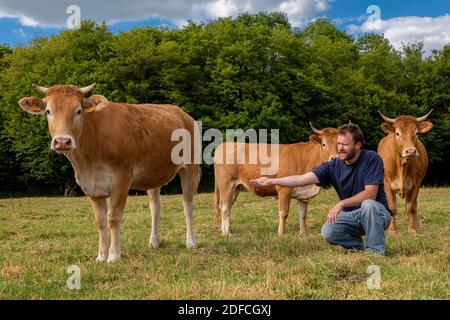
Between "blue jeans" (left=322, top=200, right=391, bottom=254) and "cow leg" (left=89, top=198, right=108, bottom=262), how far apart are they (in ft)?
9.47

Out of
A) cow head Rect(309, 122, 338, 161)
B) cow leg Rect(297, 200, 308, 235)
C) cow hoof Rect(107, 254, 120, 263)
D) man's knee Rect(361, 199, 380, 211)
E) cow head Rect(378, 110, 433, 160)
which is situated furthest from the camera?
cow head Rect(309, 122, 338, 161)

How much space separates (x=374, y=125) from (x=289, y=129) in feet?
32.3

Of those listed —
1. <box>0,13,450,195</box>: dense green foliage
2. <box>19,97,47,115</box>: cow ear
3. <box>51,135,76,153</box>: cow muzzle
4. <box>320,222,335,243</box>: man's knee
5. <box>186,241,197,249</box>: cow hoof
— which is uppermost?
<box>0,13,450,195</box>: dense green foliage

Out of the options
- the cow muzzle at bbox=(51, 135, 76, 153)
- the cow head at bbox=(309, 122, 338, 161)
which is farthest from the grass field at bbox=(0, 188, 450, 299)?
the cow head at bbox=(309, 122, 338, 161)

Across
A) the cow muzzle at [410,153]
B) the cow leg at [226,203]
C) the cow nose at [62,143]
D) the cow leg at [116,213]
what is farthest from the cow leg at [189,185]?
the cow muzzle at [410,153]

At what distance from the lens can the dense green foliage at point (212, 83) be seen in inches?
1374

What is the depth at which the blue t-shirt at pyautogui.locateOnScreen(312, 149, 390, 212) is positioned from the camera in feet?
21.1

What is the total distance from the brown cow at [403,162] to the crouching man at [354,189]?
3356 mm

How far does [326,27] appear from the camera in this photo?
184ft

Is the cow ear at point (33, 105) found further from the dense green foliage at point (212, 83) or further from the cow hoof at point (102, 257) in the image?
the dense green foliage at point (212, 83)

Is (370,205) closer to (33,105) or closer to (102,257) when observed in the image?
(102,257)

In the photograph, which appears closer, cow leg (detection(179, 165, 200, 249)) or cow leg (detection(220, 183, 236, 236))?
cow leg (detection(179, 165, 200, 249))

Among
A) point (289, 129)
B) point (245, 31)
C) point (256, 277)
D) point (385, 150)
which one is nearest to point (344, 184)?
point (256, 277)

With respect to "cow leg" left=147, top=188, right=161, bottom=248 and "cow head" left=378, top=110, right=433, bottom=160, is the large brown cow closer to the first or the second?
"cow leg" left=147, top=188, right=161, bottom=248
